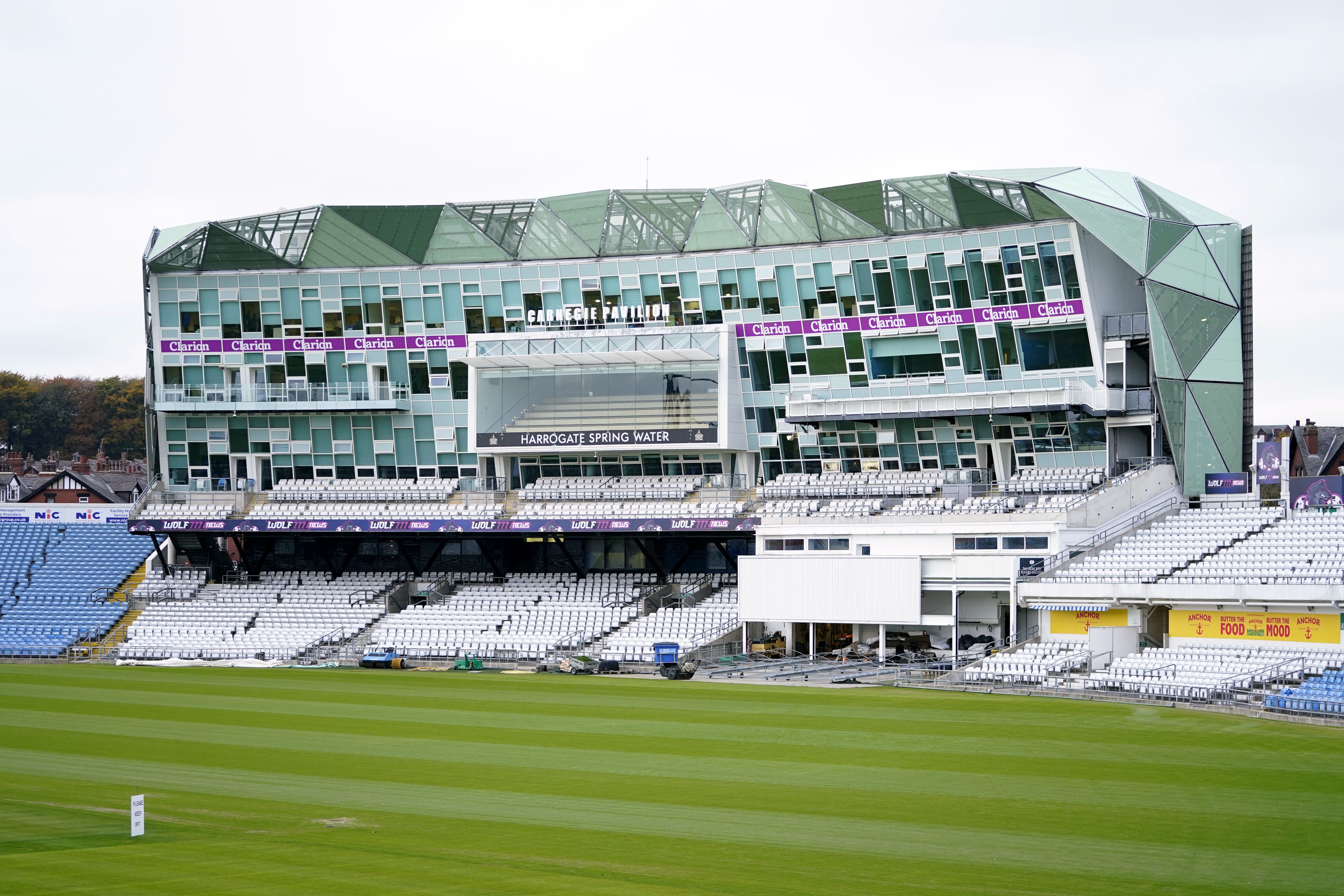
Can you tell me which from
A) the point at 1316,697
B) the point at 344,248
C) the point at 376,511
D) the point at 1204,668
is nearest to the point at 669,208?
A: the point at 344,248

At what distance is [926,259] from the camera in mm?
57625

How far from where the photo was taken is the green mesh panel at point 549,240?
6284cm

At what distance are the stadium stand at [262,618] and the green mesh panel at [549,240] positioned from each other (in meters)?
16.4

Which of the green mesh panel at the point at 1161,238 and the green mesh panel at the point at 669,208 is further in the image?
the green mesh panel at the point at 669,208

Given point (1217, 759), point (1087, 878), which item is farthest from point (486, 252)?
point (1087, 878)

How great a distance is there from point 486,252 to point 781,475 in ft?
55.6

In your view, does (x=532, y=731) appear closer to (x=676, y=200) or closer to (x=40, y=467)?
(x=676, y=200)

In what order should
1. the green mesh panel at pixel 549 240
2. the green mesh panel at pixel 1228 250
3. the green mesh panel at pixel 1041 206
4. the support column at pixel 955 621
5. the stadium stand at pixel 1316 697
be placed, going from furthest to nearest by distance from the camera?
the green mesh panel at pixel 549 240, the green mesh panel at pixel 1228 250, the green mesh panel at pixel 1041 206, the support column at pixel 955 621, the stadium stand at pixel 1316 697

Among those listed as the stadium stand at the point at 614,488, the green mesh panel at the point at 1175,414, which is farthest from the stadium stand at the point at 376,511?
the green mesh panel at the point at 1175,414

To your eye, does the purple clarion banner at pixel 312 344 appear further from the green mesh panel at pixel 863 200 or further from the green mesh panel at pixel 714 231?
the green mesh panel at pixel 863 200

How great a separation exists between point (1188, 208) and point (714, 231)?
19.2m

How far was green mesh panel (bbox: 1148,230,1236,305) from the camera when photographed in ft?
175

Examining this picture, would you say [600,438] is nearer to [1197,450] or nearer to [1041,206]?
[1041,206]

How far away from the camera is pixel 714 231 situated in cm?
6097
